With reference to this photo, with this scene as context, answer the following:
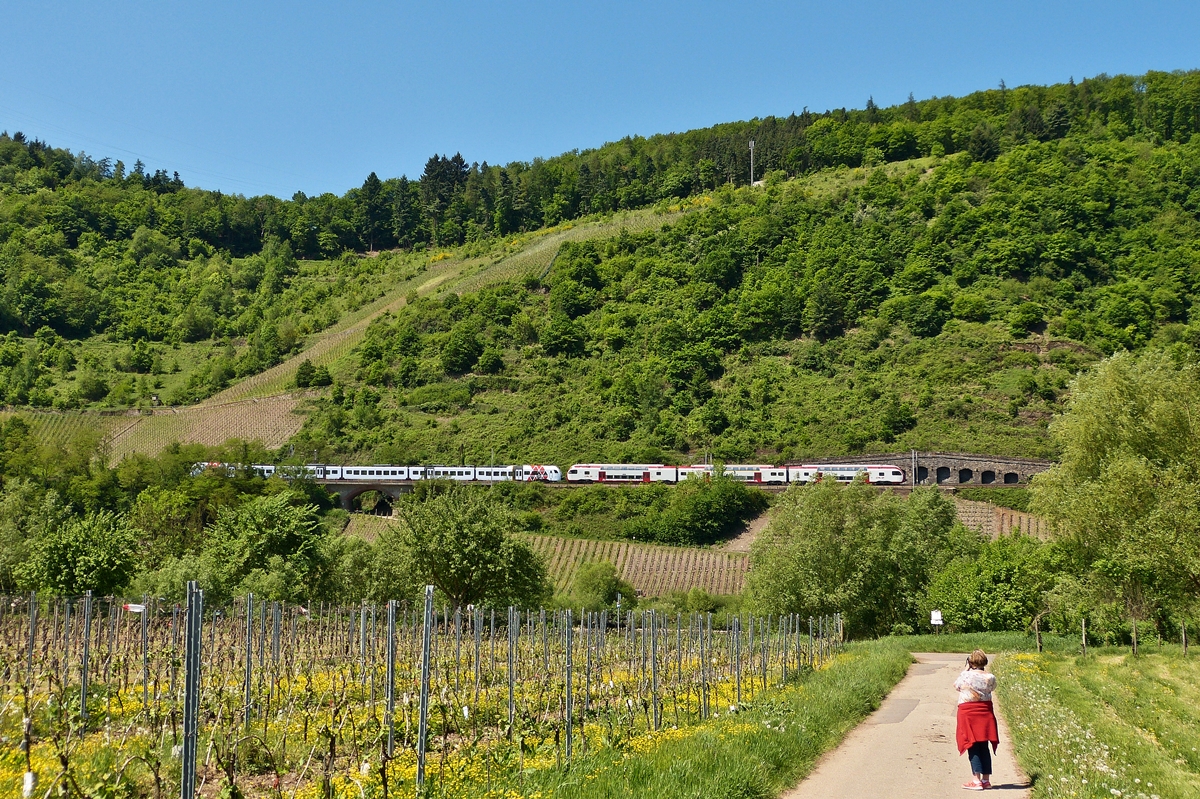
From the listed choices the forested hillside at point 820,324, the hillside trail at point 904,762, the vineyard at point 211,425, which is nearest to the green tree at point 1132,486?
the hillside trail at point 904,762

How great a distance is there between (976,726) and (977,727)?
0.01m

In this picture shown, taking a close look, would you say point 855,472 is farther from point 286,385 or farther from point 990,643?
point 286,385

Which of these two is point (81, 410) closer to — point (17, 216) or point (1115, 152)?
point (17, 216)

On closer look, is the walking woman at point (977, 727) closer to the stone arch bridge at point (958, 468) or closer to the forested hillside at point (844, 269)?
the stone arch bridge at point (958, 468)

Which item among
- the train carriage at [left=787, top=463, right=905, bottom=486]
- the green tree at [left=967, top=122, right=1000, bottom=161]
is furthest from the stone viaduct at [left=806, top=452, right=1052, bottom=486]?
the green tree at [left=967, top=122, right=1000, bottom=161]

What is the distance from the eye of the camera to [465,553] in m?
37.9

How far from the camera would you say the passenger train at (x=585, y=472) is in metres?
100

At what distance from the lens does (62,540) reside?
3906 centimetres

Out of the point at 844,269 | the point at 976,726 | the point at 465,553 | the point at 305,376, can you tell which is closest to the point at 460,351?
the point at 305,376

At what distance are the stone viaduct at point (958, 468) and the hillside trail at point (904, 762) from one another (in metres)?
85.2

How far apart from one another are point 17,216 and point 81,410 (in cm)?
9164

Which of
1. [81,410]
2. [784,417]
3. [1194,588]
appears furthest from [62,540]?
[81,410]

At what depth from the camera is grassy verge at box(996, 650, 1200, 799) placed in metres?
10.8

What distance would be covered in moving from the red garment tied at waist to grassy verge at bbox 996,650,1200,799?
658 mm
